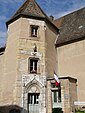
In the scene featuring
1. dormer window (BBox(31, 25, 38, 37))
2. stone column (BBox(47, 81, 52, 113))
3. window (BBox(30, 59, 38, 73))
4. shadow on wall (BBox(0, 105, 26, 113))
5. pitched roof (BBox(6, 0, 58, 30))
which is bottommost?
shadow on wall (BBox(0, 105, 26, 113))

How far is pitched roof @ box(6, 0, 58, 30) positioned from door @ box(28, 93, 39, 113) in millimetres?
7369

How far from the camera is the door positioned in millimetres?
17875

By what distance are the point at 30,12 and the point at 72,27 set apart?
4.84 metres

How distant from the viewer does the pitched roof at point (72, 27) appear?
68.1ft

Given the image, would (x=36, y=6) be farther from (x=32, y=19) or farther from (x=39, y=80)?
(x=39, y=80)

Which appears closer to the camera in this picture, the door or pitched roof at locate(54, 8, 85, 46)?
the door

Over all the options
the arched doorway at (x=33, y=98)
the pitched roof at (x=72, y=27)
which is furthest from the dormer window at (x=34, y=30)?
the arched doorway at (x=33, y=98)

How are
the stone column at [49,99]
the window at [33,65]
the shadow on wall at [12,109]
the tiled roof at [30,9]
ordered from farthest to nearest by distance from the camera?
the tiled roof at [30,9] → the window at [33,65] → the stone column at [49,99] → the shadow on wall at [12,109]

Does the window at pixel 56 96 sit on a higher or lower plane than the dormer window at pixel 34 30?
lower

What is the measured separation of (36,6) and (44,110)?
34.8 ft

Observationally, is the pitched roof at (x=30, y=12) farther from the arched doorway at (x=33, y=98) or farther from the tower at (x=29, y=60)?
the arched doorway at (x=33, y=98)

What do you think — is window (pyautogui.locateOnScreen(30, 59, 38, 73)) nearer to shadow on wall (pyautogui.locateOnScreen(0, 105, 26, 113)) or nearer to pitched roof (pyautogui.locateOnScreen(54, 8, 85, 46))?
shadow on wall (pyautogui.locateOnScreen(0, 105, 26, 113))

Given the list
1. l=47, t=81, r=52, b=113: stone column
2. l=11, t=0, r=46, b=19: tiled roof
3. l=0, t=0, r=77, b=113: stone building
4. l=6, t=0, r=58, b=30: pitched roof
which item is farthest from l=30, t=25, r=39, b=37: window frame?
l=47, t=81, r=52, b=113: stone column

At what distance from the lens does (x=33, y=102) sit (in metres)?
18.2
